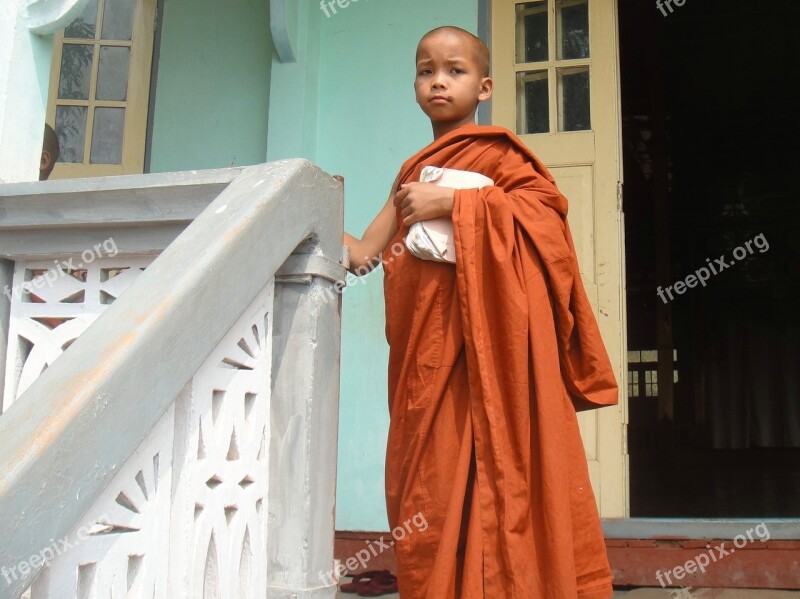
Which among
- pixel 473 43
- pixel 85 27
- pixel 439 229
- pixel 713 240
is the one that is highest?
pixel 713 240

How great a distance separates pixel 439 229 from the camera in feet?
6.50

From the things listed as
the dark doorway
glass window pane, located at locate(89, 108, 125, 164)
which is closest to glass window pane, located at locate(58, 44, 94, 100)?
glass window pane, located at locate(89, 108, 125, 164)

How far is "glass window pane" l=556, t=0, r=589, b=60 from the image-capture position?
3918 millimetres

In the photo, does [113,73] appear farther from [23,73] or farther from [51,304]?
[51,304]

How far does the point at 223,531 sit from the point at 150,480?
201 mm

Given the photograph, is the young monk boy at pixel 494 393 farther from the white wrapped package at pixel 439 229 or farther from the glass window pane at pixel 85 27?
the glass window pane at pixel 85 27

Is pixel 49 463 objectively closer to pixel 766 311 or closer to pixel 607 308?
pixel 607 308

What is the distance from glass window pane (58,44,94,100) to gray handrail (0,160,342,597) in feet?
11.7

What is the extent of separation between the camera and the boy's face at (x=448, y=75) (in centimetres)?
216

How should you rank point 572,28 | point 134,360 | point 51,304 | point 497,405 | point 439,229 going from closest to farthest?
point 134,360
point 51,304
point 497,405
point 439,229
point 572,28

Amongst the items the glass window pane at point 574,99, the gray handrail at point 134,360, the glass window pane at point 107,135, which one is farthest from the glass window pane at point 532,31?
the gray handrail at point 134,360

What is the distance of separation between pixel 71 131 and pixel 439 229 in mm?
3205

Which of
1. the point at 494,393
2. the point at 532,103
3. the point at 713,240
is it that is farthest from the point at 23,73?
the point at 713,240

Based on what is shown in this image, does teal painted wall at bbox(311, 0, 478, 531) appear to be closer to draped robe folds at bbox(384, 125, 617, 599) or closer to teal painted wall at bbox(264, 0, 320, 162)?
teal painted wall at bbox(264, 0, 320, 162)
